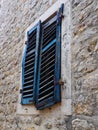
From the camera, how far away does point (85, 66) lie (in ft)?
4.66

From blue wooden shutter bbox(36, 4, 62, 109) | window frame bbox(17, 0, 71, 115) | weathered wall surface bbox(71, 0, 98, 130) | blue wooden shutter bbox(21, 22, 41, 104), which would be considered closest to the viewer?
weathered wall surface bbox(71, 0, 98, 130)

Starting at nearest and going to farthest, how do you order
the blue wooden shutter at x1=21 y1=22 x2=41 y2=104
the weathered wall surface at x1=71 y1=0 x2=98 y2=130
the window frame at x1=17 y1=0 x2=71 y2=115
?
the weathered wall surface at x1=71 y1=0 x2=98 y2=130, the window frame at x1=17 y1=0 x2=71 y2=115, the blue wooden shutter at x1=21 y1=22 x2=41 y2=104

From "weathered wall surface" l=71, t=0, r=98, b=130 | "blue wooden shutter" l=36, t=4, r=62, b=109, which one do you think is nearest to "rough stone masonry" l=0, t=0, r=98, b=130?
"weathered wall surface" l=71, t=0, r=98, b=130

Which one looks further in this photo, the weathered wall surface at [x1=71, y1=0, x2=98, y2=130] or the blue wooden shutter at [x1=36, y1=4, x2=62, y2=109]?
the blue wooden shutter at [x1=36, y1=4, x2=62, y2=109]

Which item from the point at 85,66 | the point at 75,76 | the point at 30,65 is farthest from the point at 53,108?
the point at 30,65

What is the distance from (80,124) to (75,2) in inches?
40.1

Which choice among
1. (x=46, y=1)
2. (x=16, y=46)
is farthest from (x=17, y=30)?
(x=46, y=1)

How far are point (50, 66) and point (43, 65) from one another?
154 mm

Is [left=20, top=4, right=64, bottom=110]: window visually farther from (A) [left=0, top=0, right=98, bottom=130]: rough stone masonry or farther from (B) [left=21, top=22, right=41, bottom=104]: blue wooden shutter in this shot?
(A) [left=0, top=0, right=98, bottom=130]: rough stone masonry

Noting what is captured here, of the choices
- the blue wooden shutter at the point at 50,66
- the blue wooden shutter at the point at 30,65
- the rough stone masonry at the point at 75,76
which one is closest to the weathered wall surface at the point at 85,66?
the rough stone masonry at the point at 75,76

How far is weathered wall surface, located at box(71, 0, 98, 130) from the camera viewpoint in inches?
51.0

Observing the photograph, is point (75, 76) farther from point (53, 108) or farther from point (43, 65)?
point (43, 65)

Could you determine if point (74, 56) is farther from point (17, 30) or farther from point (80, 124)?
point (17, 30)

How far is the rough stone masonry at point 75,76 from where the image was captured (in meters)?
1.33
